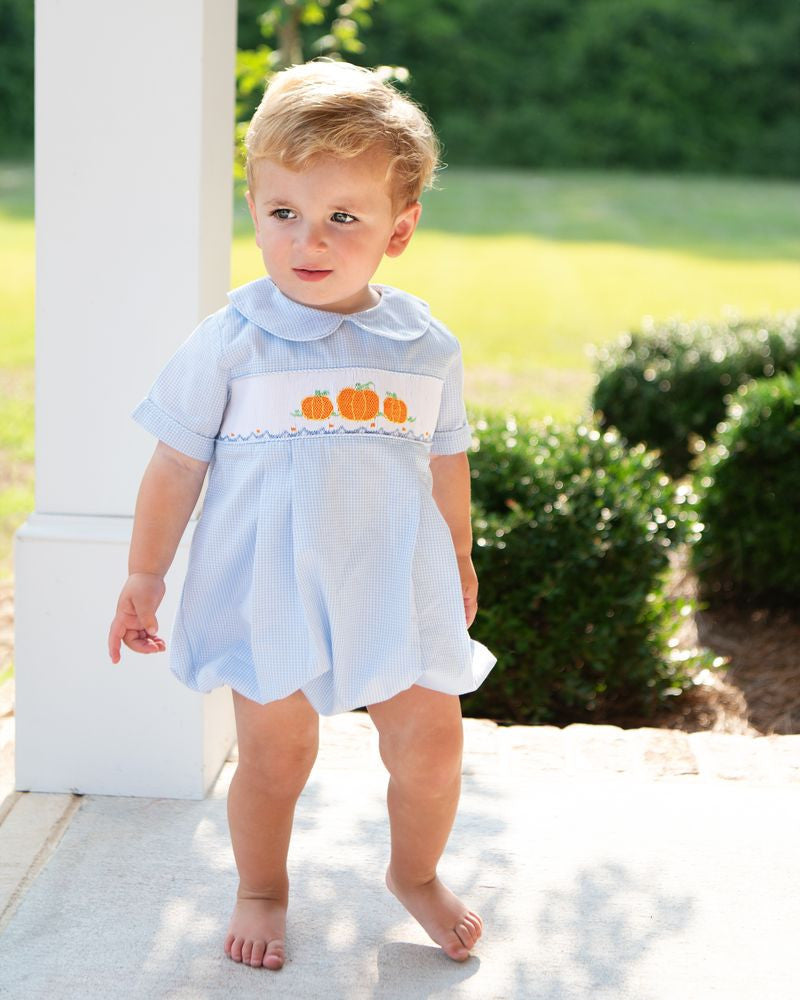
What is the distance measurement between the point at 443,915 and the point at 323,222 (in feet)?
3.58

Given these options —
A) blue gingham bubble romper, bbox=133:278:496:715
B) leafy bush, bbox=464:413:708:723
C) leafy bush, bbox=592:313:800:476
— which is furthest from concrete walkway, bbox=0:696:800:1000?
leafy bush, bbox=592:313:800:476

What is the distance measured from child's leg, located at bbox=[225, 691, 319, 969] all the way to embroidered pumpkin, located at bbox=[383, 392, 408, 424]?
0.44 meters

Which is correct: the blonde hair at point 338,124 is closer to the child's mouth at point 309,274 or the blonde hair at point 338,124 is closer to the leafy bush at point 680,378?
the child's mouth at point 309,274

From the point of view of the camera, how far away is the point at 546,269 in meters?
14.1

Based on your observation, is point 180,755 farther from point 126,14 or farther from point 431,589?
point 126,14

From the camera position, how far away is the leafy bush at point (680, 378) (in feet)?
20.3

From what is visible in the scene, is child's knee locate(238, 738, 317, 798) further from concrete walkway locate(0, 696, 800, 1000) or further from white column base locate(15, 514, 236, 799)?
white column base locate(15, 514, 236, 799)

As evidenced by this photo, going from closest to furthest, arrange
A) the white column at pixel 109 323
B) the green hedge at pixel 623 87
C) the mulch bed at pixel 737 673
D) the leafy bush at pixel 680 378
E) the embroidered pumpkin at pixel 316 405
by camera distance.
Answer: the embroidered pumpkin at pixel 316 405 < the white column at pixel 109 323 < the mulch bed at pixel 737 673 < the leafy bush at pixel 680 378 < the green hedge at pixel 623 87

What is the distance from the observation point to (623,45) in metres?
23.7

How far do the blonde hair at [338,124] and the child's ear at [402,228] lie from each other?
0.02m

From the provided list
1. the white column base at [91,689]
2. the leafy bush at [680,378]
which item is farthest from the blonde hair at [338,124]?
the leafy bush at [680,378]

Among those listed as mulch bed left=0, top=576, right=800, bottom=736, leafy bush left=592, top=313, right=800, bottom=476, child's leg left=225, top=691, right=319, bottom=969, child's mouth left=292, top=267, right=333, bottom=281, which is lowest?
mulch bed left=0, top=576, right=800, bottom=736

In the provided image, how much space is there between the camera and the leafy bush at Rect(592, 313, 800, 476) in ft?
20.3

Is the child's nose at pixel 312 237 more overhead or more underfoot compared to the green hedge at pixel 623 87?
more overhead
